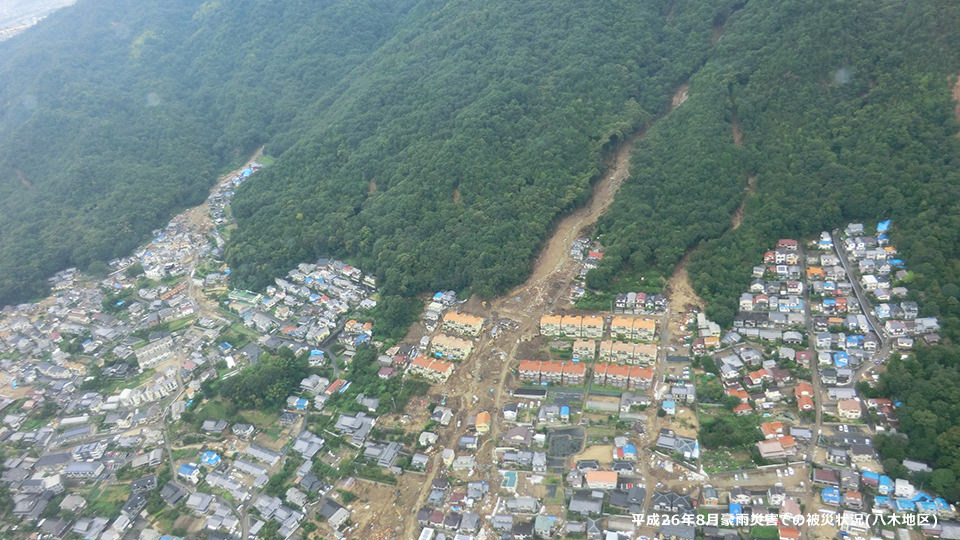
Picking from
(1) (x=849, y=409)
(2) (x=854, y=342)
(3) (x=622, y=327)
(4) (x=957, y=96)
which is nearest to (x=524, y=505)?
(3) (x=622, y=327)

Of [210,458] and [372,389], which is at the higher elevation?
[372,389]

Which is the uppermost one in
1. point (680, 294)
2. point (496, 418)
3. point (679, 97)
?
point (679, 97)

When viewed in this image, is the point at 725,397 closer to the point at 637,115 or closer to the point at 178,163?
the point at 637,115

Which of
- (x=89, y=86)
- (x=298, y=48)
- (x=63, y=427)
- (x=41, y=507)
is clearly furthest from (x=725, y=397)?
(x=89, y=86)

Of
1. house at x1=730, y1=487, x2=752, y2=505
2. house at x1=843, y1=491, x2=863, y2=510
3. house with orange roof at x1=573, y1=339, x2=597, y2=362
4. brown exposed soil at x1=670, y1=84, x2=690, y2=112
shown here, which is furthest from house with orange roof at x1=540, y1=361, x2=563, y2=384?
brown exposed soil at x1=670, y1=84, x2=690, y2=112

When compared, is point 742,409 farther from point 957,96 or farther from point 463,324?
point 957,96

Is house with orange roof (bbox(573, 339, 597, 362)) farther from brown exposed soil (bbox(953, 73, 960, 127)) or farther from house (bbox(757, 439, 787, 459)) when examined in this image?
brown exposed soil (bbox(953, 73, 960, 127))

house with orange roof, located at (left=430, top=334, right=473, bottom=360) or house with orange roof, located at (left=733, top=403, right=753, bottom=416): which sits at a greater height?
house with orange roof, located at (left=430, top=334, right=473, bottom=360)

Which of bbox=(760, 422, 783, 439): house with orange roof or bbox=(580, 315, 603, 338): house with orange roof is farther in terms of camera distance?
bbox=(580, 315, 603, 338): house with orange roof
